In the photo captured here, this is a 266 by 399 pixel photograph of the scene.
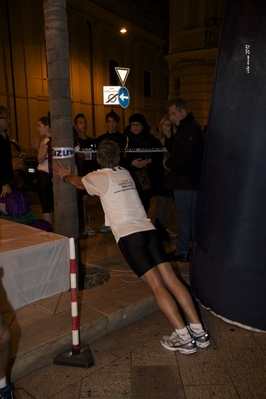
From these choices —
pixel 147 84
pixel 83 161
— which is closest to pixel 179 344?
pixel 83 161

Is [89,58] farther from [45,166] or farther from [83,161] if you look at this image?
[45,166]

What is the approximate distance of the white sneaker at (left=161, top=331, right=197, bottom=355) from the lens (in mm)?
2902

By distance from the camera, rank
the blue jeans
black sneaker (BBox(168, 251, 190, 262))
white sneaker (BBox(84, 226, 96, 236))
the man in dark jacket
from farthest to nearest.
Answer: white sneaker (BBox(84, 226, 96, 236))
black sneaker (BBox(168, 251, 190, 262))
the blue jeans
the man in dark jacket

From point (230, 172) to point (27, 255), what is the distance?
202 cm

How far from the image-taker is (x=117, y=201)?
10.0 feet

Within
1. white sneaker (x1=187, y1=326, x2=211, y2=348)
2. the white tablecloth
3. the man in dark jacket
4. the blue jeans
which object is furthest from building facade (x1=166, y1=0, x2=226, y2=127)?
white sneaker (x1=187, y1=326, x2=211, y2=348)

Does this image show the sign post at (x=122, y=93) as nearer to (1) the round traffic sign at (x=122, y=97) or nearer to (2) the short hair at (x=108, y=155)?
(1) the round traffic sign at (x=122, y=97)

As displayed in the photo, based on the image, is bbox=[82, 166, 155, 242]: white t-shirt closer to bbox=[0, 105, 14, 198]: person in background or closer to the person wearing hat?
bbox=[0, 105, 14, 198]: person in background

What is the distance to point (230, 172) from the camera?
10.3 feet

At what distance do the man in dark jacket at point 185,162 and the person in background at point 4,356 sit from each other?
2.79 m

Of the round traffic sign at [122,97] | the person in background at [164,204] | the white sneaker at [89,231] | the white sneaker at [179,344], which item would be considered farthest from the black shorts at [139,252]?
the round traffic sign at [122,97]

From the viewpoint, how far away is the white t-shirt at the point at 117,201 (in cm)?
304

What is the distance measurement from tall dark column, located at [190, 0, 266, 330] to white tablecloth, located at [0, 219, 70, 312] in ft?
4.85

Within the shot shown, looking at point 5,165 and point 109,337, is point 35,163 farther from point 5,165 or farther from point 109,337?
point 109,337
